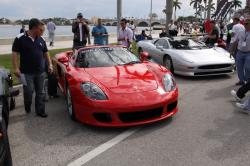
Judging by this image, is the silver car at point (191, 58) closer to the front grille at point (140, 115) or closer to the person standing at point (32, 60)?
the front grille at point (140, 115)

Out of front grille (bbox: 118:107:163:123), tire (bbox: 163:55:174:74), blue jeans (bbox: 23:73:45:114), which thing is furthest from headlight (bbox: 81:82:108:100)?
tire (bbox: 163:55:174:74)

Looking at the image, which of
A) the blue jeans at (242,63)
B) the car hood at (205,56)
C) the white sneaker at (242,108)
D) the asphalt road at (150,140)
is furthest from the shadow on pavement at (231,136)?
the car hood at (205,56)

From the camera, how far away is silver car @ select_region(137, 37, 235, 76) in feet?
30.6

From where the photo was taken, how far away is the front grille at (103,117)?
5.07 meters

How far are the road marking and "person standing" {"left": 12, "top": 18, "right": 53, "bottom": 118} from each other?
1.70 m

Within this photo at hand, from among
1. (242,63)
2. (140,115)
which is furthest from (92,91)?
(242,63)

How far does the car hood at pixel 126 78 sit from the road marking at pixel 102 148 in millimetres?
652

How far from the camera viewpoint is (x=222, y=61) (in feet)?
31.0

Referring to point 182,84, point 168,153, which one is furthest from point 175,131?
point 182,84

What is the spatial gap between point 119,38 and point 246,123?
23.6ft

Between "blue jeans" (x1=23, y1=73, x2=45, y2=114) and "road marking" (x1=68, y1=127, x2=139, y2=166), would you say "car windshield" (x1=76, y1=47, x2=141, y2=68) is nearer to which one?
"blue jeans" (x1=23, y1=73, x2=45, y2=114)

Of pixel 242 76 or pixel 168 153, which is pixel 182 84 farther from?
pixel 168 153

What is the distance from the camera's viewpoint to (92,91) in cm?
530

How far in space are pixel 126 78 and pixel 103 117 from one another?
0.89 m
